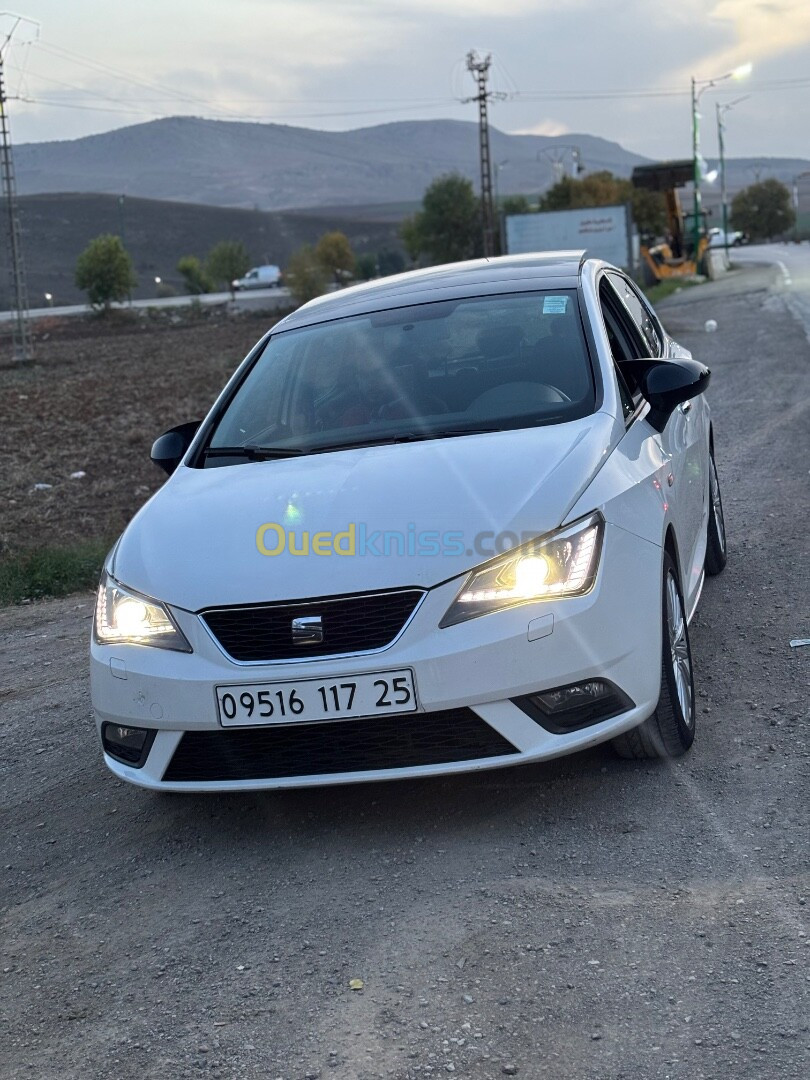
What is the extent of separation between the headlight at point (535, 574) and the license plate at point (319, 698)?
0.22 meters

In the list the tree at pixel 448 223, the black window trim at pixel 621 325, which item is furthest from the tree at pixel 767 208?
the black window trim at pixel 621 325

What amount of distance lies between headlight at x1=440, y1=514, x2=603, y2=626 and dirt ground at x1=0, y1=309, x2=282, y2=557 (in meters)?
7.10

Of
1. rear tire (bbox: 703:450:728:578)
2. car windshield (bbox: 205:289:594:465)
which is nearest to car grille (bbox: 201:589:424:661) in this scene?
car windshield (bbox: 205:289:594:465)

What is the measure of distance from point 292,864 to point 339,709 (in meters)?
0.51

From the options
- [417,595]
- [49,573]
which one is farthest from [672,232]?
[417,595]

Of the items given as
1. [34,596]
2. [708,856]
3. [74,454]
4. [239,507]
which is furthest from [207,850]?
[74,454]

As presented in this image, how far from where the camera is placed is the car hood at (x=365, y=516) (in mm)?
3779

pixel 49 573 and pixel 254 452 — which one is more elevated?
pixel 254 452

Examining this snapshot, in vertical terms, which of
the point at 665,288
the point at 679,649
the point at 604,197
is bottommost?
the point at 679,649

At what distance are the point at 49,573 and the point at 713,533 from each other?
4.46 meters

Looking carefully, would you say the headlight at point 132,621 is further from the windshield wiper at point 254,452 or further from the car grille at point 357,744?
the windshield wiper at point 254,452

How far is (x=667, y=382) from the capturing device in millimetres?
4750

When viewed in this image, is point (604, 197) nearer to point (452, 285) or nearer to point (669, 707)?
point (452, 285)

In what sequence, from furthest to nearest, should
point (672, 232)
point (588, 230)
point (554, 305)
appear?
1. point (672, 232)
2. point (588, 230)
3. point (554, 305)
